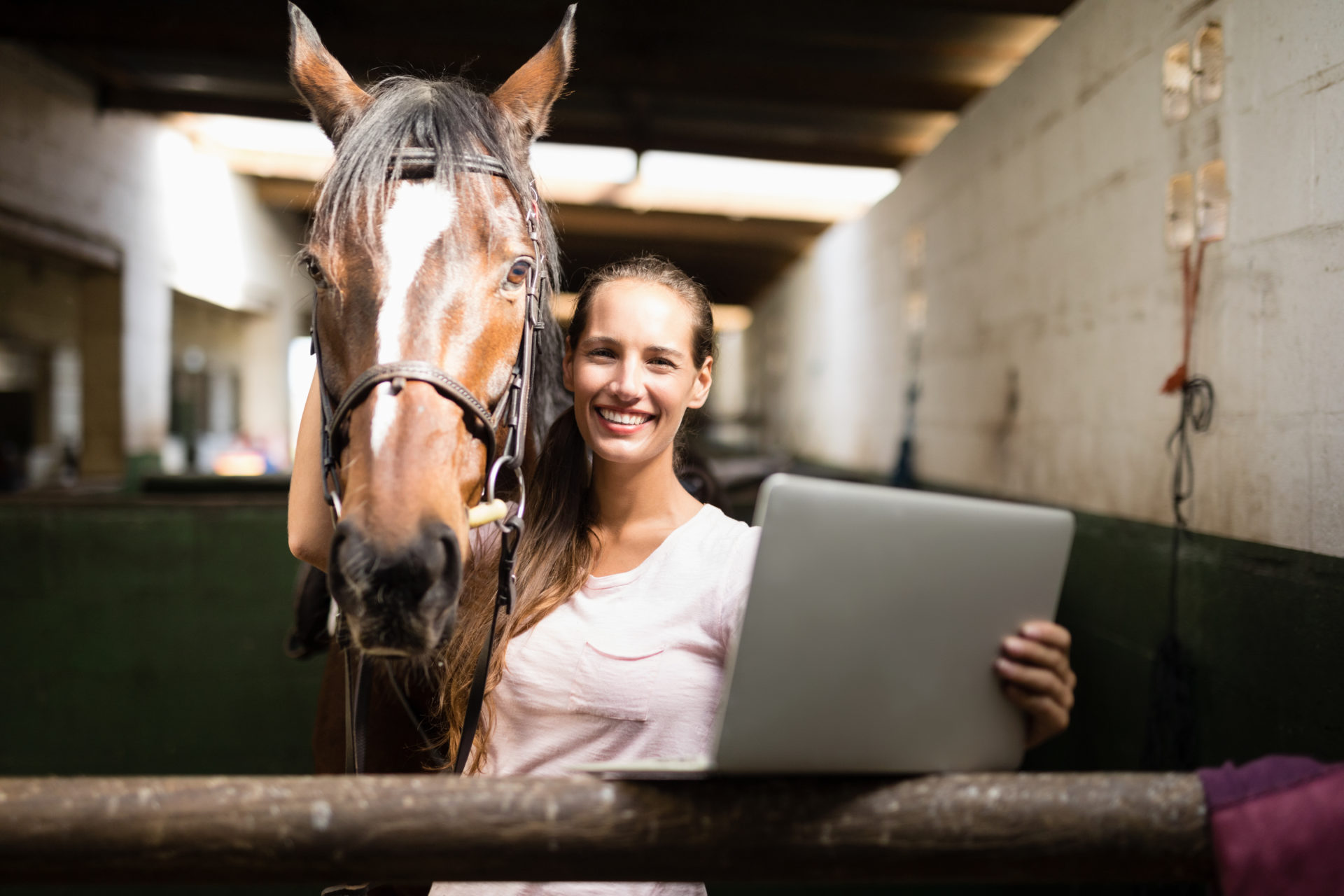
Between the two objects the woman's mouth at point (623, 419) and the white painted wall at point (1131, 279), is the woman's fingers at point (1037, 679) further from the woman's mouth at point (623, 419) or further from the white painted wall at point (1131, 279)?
the white painted wall at point (1131, 279)

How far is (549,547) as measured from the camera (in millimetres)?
1064

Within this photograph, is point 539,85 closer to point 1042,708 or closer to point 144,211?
point 1042,708

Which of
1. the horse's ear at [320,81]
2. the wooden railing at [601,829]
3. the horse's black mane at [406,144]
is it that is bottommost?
the wooden railing at [601,829]

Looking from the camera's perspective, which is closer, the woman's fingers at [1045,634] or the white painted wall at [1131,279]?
the woman's fingers at [1045,634]

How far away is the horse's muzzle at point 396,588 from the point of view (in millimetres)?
731

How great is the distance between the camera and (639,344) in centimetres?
102

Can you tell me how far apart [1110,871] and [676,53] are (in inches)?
151

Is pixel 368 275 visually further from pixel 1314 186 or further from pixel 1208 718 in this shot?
pixel 1208 718

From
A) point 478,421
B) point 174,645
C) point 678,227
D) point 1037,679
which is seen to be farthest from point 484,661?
point 678,227

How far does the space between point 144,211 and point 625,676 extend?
225 inches

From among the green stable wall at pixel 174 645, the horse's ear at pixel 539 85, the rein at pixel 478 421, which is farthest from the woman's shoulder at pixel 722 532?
the green stable wall at pixel 174 645

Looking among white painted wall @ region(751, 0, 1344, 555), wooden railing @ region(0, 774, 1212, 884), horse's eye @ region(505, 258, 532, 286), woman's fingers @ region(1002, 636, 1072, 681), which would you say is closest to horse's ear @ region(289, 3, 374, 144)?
horse's eye @ region(505, 258, 532, 286)

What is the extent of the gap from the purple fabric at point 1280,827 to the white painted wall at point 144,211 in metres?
3.72

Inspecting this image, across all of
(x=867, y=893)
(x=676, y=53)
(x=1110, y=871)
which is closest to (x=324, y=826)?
(x=1110, y=871)
